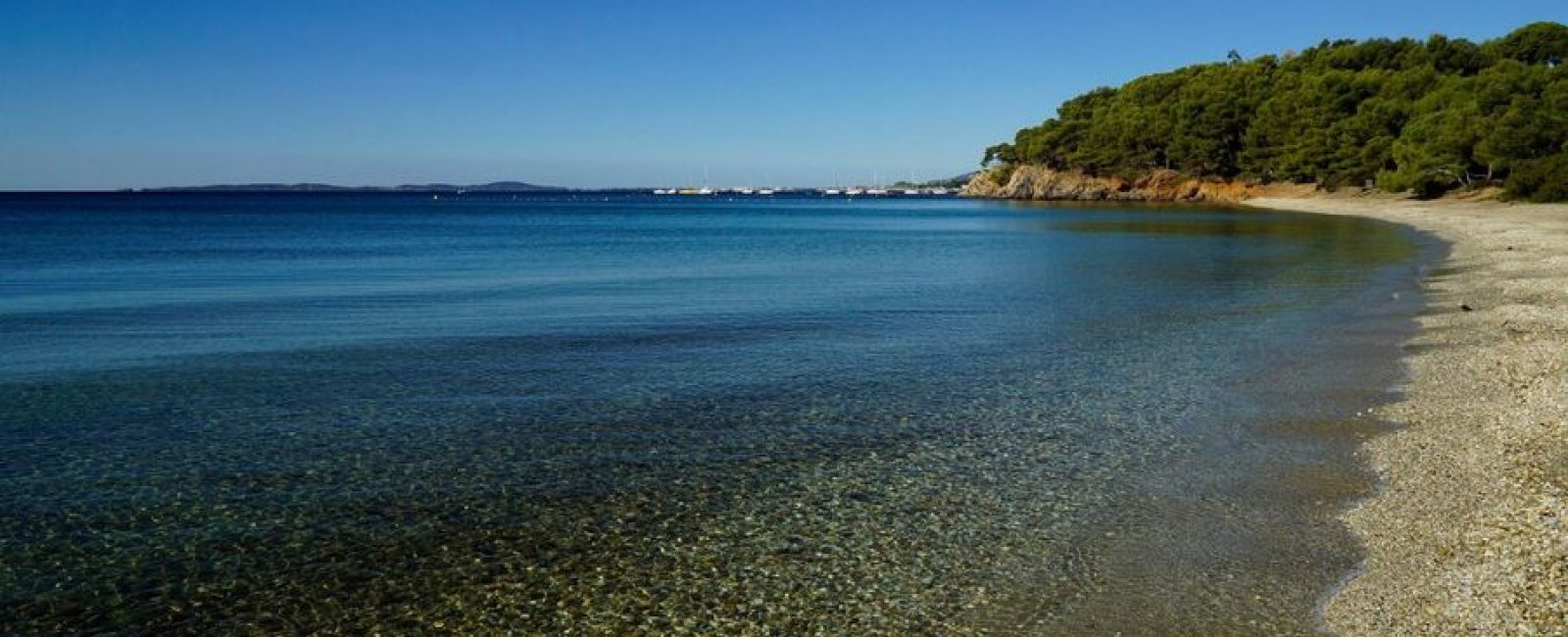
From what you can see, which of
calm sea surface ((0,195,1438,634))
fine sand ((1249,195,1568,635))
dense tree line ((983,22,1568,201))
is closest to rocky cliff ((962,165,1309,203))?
dense tree line ((983,22,1568,201))

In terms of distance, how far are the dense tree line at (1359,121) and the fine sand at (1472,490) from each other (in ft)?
220

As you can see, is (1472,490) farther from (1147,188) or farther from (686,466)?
(1147,188)

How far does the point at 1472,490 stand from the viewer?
11.6 meters

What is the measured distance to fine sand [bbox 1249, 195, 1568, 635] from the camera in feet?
28.5

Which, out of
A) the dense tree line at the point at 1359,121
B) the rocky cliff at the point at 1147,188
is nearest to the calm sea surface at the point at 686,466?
the dense tree line at the point at 1359,121

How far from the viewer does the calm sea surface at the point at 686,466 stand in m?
9.31

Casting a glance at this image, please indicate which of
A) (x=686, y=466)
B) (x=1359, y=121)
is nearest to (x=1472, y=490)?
(x=686, y=466)

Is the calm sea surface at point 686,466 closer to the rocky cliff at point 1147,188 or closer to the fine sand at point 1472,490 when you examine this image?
the fine sand at point 1472,490

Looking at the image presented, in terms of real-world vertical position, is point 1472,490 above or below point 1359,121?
below

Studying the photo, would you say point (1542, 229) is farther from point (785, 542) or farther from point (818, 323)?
point (785, 542)

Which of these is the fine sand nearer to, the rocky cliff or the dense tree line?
the dense tree line

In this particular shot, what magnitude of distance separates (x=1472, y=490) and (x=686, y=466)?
28.6ft

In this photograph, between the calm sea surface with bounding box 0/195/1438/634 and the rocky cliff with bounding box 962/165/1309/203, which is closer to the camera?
the calm sea surface with bounding box 0/195/1438/634

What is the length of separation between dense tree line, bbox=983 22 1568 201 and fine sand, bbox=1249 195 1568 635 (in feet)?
220
